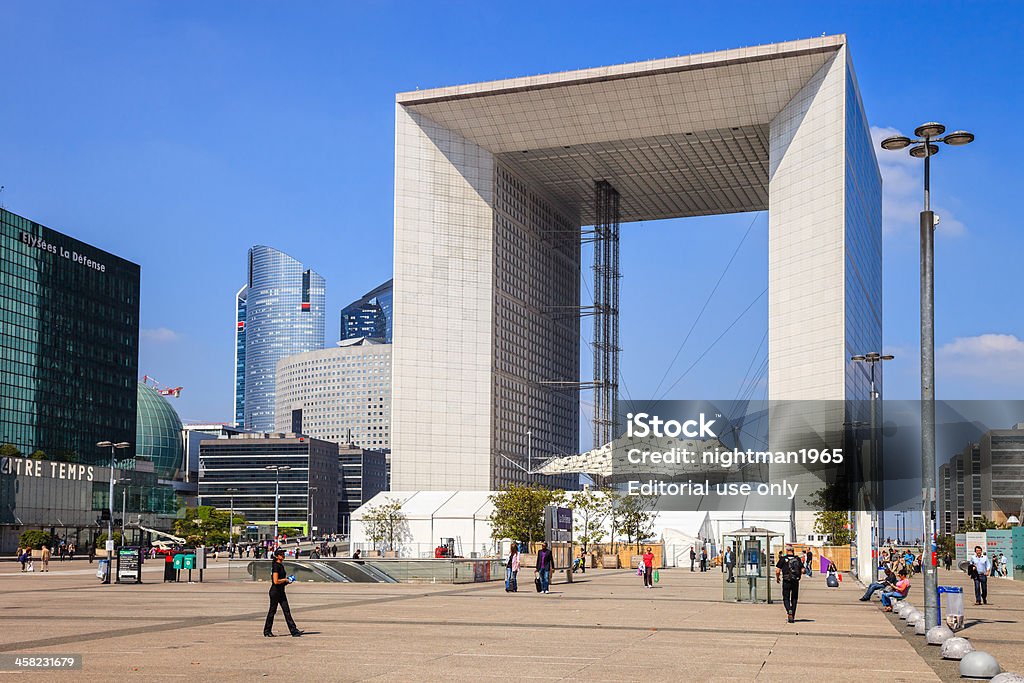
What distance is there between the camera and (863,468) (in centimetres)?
6075

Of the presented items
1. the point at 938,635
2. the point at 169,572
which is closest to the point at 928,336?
the point at 938,635

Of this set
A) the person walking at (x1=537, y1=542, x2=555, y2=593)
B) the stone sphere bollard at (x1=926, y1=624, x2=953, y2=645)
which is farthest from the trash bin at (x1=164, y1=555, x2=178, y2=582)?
the stone sphere bollard at (x1=926, y1=624, x2=953, y2=645)

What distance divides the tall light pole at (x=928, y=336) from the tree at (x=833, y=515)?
2541 inches

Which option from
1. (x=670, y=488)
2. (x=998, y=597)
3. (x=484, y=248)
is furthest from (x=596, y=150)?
(x=998, y=597)

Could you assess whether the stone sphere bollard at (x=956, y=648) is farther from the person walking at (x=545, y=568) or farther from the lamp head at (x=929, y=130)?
the person walking at (x=545, y=568)

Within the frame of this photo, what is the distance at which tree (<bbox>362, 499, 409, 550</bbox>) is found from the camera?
108 meters

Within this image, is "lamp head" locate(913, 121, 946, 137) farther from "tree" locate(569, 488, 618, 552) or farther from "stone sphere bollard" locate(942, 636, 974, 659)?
"tree" locate(569, 488, 618, 552)

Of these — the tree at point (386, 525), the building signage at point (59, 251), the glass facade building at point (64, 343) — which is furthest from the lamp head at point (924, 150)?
the building signage at point (59, 251)

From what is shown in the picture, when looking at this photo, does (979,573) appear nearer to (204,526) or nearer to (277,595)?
(277,595)

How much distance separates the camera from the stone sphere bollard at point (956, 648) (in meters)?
21.5

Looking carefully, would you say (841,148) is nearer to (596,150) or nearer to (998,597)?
(596,150)

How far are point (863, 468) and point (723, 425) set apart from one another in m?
50.9

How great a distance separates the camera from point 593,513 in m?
95.5

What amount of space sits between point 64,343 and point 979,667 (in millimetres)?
151174
